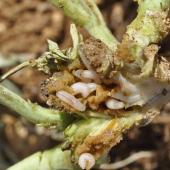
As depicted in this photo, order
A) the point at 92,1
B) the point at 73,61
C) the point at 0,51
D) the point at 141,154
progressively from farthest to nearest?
the point at 0,51 → the point at 141,154 → the point at 92,1 → the point at 73,61

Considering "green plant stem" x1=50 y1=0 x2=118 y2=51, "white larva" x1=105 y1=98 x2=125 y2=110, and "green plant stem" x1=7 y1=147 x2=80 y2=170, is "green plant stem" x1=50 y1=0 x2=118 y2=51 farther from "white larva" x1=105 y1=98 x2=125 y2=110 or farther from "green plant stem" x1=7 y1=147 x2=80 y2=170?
"green plant stem" x1=7 y1=147 x2=80 y2=170

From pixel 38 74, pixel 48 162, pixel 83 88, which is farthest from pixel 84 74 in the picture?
pixel 38 74

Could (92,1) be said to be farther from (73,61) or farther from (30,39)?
(30,39)

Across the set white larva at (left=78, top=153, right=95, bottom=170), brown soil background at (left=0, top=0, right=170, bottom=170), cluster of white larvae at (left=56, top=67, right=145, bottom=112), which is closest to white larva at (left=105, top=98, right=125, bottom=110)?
cluster of white larvae at (left=56, top=67, right=145, bottom=112)

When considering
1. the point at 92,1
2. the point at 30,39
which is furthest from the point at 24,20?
the point at 92,1

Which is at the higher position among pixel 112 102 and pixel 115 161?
pixel 112 102

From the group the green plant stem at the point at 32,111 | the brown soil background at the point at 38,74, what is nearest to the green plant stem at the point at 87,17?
the green plant stem at the point at 32,111

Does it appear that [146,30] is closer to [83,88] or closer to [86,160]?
[83,88]
